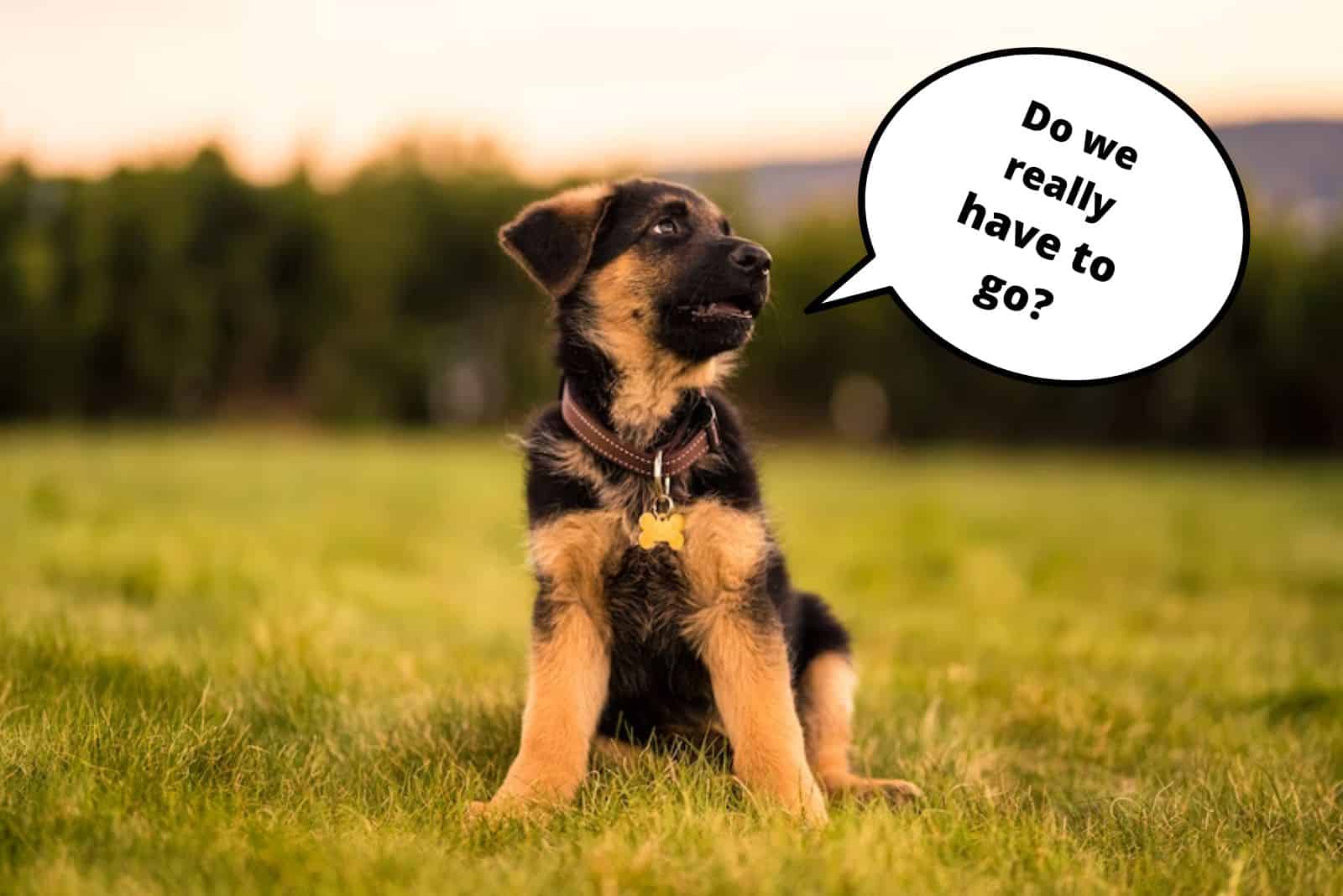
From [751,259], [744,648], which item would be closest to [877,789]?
[744,648]

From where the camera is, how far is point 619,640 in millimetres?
4488

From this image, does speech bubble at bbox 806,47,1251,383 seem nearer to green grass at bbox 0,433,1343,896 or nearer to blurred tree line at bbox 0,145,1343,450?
green grass at bbox 0,433,1343,896

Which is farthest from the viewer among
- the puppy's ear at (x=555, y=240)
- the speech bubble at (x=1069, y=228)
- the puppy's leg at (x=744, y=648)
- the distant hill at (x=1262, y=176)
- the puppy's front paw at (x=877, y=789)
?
the distant hill at (x=1262, y=176)

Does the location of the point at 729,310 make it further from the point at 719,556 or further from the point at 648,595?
the point at 648,595

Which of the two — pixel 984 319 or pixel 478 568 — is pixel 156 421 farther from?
pixel 984 319

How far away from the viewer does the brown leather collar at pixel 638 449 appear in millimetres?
4453

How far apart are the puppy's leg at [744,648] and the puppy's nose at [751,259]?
877 millimetres

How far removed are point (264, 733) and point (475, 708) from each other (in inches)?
32.1

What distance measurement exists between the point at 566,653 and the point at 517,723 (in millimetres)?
710

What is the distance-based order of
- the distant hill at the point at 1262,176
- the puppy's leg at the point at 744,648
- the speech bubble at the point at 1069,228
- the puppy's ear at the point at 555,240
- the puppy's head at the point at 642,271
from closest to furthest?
the puppy's leg at the point at 744,648, the puppy's head at the point at 642,271, the puppy's ear at the point at 555,240, the speech bubble at the point at 1069,228, the distant hill at the point at 1262,176

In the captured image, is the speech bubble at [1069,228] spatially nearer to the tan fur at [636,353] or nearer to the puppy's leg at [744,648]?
the tan fur at [636,353]

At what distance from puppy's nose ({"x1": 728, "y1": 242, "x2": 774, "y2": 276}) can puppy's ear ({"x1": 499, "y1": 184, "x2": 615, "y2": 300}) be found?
574 millimetres

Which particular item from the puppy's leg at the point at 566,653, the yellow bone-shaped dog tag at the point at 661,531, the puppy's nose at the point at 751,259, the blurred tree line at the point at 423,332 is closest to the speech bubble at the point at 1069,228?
the puppy's nose at the point at 751,259

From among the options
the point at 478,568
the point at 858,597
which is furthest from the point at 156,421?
the point at 858,597
